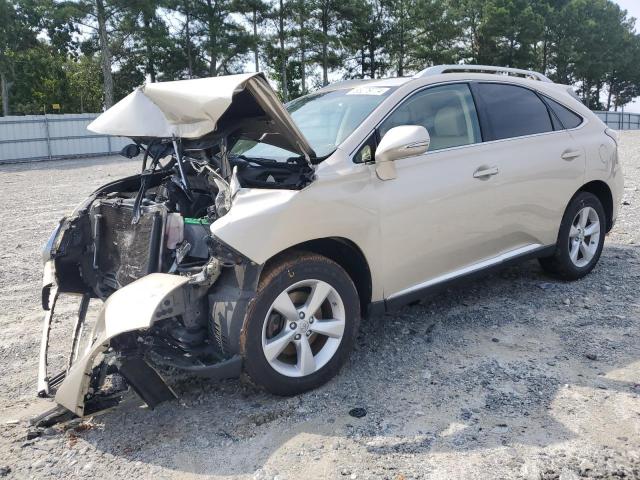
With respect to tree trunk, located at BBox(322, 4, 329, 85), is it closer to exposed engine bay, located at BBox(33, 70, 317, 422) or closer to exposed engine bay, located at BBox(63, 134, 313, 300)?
exposed engine bay, located at BBox(63, 134, 313, 300)

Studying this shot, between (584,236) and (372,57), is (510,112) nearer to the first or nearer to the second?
(584,236)

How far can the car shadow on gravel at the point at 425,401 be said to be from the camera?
9.87 feet

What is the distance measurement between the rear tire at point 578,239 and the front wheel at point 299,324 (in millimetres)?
2487

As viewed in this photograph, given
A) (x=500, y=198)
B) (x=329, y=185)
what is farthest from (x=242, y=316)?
(x=500, y=198)

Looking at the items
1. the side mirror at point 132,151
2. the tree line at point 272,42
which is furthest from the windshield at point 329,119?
the tree line at point 272,42

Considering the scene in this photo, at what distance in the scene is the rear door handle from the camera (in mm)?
4988

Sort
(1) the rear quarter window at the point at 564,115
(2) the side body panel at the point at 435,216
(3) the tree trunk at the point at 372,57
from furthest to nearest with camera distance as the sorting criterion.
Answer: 1. (3) the tree trunk at the point at 372,57
2. (1) the rear quarter window at the point at 564,115
3. (2) the side body panel at the point at 435,216

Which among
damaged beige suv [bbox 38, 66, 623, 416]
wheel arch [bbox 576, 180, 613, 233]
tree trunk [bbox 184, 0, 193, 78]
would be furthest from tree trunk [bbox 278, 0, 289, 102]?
damaged beige suv [bbox 38, 66, 623, 416]

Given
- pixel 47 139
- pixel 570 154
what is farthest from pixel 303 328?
pixel 47 139

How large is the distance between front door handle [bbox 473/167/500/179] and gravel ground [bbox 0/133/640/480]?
1.13 metres

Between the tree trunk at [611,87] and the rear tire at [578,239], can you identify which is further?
the tree trunk at [611,87]

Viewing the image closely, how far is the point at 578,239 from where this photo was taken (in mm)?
5324

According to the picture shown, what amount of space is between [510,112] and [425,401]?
2.55 m

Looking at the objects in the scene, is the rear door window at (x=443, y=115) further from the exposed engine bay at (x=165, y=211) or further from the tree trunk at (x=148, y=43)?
the tree trunk at (x=148, y=43)
